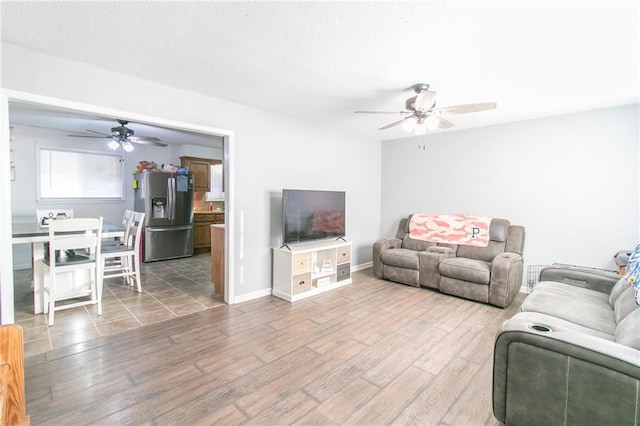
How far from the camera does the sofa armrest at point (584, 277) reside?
2.69 meters

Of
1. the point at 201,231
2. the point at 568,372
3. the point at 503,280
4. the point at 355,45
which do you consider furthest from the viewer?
the point at 201,231

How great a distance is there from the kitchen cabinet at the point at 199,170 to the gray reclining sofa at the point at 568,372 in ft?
21.3

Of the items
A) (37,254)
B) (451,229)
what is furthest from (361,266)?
(37,254)

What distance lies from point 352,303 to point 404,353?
4.01 feet

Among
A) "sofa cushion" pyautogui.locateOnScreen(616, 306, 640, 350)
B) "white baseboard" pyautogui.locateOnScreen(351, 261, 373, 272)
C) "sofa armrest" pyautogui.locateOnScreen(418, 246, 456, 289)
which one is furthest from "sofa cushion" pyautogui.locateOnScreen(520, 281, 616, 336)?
"white baseboard" pyautogui.locateOnScreen(351, 261, 373, 272)

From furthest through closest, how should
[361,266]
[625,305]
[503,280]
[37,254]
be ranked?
[361,266]
[503,280]
[37,254]
[625,305]

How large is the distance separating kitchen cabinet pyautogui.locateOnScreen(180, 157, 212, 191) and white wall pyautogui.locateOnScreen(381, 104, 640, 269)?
15.5ft

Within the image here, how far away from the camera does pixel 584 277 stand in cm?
280

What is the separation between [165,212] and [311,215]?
336 centimetres

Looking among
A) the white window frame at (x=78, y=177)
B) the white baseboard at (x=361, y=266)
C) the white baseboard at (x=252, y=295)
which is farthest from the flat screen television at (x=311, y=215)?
the white window frame at (x=78, y=177)

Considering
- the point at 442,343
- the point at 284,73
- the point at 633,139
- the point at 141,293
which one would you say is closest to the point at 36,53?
the point at 284,73

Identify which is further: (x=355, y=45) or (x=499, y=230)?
(x=499, y=230)

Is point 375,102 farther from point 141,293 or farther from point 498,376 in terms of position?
point 141,293

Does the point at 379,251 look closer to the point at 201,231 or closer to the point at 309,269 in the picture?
the point at 309,269
